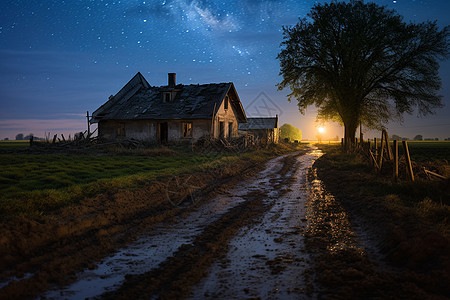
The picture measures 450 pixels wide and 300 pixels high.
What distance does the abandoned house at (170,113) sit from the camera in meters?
26.8

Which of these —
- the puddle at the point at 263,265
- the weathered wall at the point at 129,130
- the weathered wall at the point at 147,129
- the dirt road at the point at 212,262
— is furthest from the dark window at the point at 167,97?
the puddle at the point at 263,265

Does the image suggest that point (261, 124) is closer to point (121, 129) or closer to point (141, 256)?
point (121, 129)

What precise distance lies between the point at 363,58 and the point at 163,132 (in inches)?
807

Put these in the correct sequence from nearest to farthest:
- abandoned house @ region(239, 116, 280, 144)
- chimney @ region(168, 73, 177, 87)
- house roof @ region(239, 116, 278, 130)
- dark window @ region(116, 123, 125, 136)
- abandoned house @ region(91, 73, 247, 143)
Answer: abandoned house @ region(91, 73, 247, 143)
dark window @ region(116, 123, 125, 136)
chimney @ region(168, 73, 177, 87)
abandoned house @ region(239, 116, 280, 144)
house roof @ region(239, 116, 278, 130)

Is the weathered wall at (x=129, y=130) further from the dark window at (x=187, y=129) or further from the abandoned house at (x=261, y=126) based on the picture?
the abandoned house at (x=261, y=126)

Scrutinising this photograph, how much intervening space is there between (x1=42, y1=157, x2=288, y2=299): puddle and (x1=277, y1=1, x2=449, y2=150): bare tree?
21.3m

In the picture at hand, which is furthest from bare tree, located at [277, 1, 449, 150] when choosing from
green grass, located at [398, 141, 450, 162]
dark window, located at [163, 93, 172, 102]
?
dark window, located at [163, 93, 172, 102]

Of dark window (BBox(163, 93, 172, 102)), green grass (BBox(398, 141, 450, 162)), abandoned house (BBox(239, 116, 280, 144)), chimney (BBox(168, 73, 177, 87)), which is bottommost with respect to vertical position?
green grass (BBox(398, 141, 450, 162))

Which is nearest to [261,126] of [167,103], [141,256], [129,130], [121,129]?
[167,103]

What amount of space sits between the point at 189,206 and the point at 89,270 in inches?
153

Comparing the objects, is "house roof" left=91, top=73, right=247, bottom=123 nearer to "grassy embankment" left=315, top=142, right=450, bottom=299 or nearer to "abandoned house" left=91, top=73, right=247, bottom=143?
"abandoned house" left=91, top=73, right=247, bottom=143

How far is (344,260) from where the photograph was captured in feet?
14.0

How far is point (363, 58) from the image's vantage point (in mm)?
23688

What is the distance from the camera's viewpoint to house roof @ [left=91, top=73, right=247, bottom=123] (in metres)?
26.8
